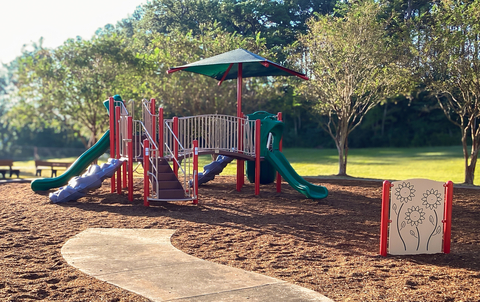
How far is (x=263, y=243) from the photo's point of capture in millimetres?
7457

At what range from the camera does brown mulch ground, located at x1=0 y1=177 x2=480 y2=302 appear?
5227 millimetres

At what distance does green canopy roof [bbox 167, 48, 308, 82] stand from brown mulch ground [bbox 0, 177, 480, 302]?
11.8 ft

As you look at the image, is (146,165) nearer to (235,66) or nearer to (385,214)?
(235,66)

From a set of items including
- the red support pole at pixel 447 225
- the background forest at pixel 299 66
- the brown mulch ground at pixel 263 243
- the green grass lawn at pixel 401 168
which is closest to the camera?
the brown mulch ground at pixel 263 243

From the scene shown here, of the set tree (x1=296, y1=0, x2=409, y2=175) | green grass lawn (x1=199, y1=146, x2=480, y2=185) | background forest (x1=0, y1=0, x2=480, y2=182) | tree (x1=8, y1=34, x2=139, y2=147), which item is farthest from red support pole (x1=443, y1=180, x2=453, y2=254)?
tree (x1=8, y1=34, x2=139, y2=147)

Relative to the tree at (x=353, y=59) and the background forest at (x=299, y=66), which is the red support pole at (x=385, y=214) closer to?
the background forest at (x=299, y=66)

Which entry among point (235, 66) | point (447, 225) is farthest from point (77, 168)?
point (447, 225)

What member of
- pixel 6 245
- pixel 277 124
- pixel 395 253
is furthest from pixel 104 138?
pixel 395 253

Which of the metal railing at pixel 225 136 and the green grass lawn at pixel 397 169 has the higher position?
the metal railing at pixel 225 136

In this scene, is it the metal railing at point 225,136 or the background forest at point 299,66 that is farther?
the background forest at point 299,66

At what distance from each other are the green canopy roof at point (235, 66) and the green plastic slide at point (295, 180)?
98.3 inches

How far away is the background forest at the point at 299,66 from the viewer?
682 inches

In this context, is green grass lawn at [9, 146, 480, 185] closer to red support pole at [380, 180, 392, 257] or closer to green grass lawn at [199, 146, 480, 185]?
green grass lawn at [199, 146, 480, 185]

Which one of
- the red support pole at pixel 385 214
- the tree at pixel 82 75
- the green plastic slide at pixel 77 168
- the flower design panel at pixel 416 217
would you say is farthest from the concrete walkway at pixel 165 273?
the tree at pixel 82 75
